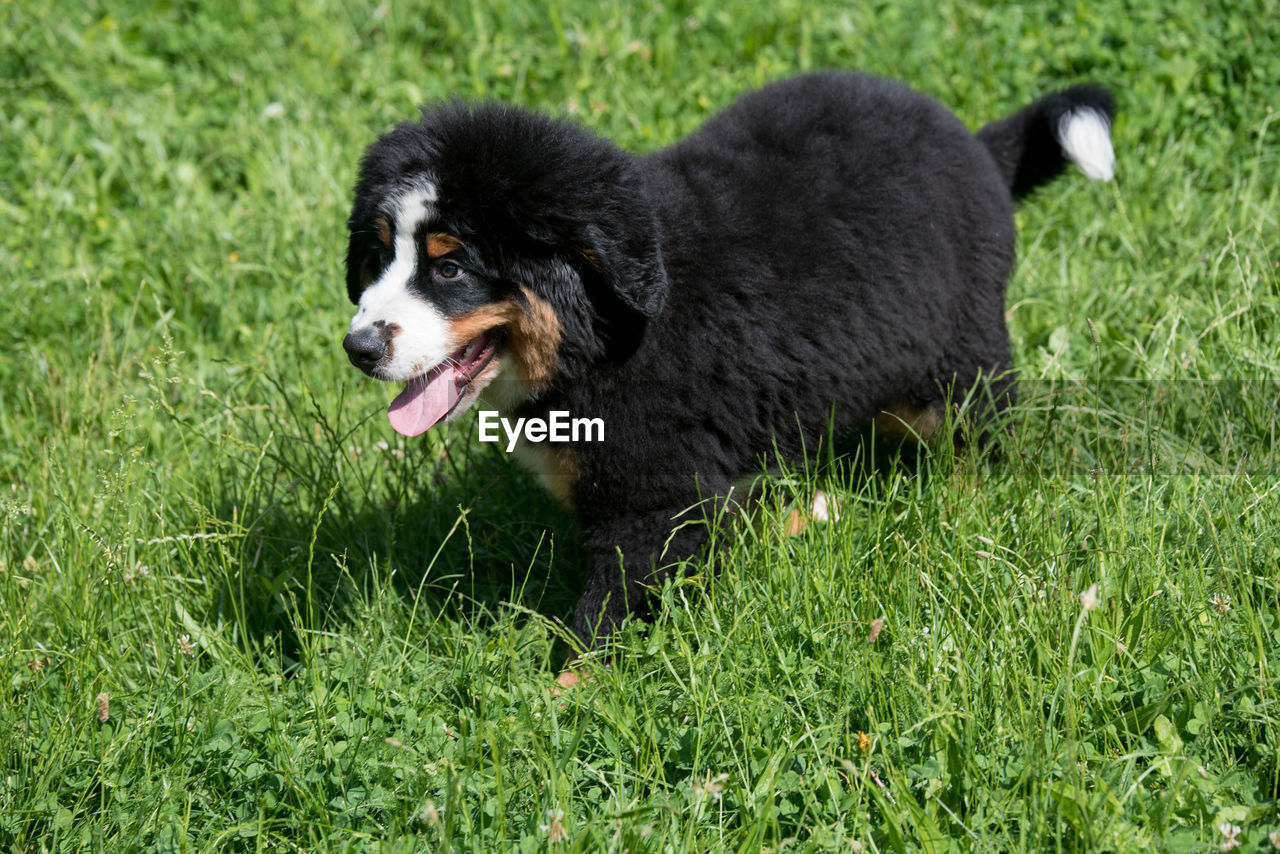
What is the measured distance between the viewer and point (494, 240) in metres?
2.62

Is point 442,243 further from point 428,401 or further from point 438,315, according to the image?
point 428,401

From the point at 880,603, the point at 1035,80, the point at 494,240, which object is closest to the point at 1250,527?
the point at 880,603

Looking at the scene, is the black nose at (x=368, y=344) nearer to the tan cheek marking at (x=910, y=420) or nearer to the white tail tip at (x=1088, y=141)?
the tan cheek marking at (x=910, y=420)

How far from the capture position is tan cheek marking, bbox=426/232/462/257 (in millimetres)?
2625

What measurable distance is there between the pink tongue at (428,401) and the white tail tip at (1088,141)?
1.98 meters

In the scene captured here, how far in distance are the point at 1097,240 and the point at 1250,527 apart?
1.97 metres

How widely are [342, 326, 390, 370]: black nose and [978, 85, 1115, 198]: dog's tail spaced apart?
2031 millimetres

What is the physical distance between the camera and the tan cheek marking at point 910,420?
3.45m

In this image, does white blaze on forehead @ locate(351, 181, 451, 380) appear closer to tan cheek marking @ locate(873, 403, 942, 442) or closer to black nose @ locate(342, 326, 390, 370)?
black nose @ locate(342, 326, 390, 370)

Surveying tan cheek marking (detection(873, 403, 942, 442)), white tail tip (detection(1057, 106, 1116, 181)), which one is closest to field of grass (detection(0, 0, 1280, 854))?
tan cheek marking (detection(873, 403, 942, 442))

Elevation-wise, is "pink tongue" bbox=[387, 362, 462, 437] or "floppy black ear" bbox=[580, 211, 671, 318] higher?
"floppy black ear" bbox=[580, 211, 671, 318]

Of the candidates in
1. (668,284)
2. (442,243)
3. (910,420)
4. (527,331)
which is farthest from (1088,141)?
(442,243)

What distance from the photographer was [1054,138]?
3.51 m

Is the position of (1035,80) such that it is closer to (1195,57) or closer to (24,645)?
(1195,57)
